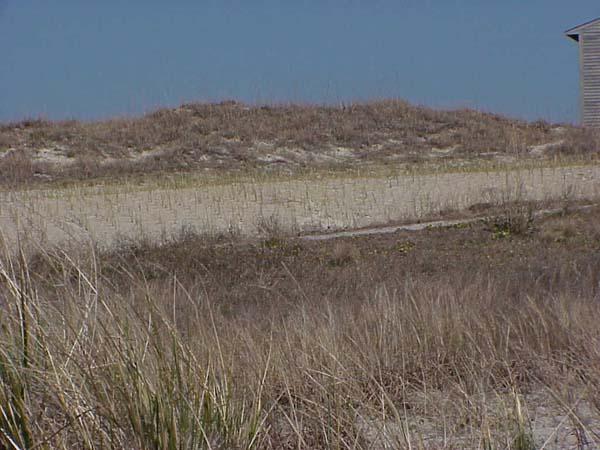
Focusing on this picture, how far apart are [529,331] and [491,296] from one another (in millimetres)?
1034

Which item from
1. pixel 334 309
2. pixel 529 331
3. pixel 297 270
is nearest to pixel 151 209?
pixel 297 270

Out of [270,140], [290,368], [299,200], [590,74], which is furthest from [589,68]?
[290,368]

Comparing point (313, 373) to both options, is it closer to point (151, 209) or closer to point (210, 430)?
point (210, 430)

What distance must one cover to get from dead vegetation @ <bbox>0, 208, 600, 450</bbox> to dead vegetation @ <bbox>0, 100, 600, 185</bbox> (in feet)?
81.6

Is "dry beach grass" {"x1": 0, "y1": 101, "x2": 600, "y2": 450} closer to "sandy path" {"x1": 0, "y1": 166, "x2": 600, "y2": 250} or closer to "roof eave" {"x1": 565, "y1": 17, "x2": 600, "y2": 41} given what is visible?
"sandy path" {"x1": 0, "y1": 166, "x2": 600, "y2": 250}

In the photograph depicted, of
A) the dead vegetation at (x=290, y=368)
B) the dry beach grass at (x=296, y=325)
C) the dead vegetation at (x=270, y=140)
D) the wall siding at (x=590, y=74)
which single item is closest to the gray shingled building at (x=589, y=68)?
the wall siding at (x=590, y=74)

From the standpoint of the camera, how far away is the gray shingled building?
37.4m

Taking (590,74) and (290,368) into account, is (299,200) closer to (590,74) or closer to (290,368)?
(290,368)

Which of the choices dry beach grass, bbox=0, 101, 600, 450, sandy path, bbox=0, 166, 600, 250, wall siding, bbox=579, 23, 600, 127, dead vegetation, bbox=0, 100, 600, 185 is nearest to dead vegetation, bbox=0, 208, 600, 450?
dry beach grass, bbox=0, 101, 600, 450

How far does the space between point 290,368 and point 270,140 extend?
107 ft

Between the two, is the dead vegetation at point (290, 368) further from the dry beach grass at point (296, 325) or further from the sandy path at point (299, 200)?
the sandy path at point (299, 200)

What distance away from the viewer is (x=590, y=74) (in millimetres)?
37531

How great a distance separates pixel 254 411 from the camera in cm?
395

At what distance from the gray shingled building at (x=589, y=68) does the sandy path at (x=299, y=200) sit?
1422cm
